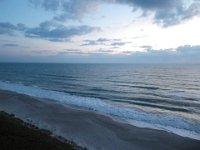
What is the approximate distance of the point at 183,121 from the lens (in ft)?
88.1

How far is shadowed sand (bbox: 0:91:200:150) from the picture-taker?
1814cm

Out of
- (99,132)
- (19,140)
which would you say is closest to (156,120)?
(99,132)

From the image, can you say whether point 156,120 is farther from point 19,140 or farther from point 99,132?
point 19,140

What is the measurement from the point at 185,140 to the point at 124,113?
1051 cm

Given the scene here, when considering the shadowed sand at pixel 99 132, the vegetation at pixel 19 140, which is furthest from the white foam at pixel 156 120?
the vegetation at pixel 19 140

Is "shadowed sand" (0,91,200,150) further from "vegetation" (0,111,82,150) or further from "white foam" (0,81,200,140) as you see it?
"vegetation" (0,111,82,150)

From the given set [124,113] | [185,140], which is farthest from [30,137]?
[124,113]

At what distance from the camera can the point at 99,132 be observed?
20672 millimetres

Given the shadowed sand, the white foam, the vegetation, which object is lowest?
the white foam

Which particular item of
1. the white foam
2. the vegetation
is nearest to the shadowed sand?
the white foam

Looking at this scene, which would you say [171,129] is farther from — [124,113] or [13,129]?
[13,129]

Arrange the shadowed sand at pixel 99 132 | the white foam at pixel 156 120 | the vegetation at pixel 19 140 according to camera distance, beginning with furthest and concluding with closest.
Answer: the white foam at pixel 156 120, the shadowed sand at pixel 99 132, the vegetation at pixel 19 140

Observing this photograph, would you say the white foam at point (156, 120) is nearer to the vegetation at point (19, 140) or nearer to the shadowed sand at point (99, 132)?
the shadowed sand at point (99, 132)

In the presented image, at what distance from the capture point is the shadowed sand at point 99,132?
1814 centimetres
